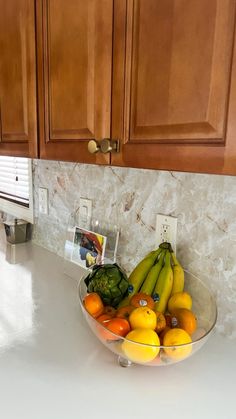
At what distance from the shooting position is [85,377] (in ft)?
2.17

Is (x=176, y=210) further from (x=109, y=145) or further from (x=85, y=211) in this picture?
(x=85, y=211)

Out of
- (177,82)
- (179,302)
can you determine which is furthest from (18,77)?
(179,302)

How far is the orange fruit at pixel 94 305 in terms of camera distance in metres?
0.74

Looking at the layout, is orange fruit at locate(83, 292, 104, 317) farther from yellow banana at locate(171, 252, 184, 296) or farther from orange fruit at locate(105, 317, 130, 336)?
yellow banana at locate(171, 252, 184, 296)

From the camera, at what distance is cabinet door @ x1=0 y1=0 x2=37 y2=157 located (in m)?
0.88

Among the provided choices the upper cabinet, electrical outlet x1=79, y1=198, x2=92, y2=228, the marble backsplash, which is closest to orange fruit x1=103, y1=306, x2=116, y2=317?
the marble backsplash

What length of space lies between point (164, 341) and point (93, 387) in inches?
7.3

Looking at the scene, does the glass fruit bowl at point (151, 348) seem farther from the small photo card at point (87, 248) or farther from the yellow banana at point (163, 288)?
the small photo card at point (87, 248)

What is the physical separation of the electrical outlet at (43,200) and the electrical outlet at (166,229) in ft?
2.35

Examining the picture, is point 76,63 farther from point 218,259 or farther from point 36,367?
point 36,367

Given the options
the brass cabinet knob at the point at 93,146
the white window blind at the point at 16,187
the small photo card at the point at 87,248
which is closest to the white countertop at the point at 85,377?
the small photo card at the point at 87,248

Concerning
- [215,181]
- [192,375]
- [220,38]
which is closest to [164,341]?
[192,375]

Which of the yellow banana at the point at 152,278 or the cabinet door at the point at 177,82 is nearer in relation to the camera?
the cabinet door at the point at 177,82

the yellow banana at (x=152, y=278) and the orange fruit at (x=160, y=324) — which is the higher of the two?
the yellow banana at (x=152, y=278)
